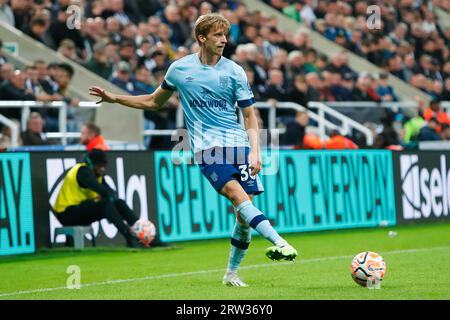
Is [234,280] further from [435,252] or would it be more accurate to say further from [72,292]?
[435,252]

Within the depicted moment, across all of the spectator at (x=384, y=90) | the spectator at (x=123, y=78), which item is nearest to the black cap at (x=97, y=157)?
the spectator at (x=123, y=78)

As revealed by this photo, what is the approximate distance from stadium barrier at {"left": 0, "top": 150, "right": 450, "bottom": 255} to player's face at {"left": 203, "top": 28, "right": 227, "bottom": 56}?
17.3ft

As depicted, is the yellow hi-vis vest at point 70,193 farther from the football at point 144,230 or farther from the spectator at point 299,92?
the spectator at point 299,92

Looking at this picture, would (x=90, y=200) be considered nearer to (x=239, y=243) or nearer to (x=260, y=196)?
(x=260, y=196)

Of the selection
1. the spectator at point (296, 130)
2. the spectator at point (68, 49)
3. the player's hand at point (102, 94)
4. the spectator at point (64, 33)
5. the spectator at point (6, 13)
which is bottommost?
the spectator at point (296, 130)

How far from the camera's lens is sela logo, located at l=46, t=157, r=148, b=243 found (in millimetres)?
15344

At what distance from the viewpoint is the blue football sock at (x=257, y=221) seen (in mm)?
9742

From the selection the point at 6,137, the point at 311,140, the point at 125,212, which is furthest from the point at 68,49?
the point at 125,212

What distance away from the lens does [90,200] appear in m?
15.6

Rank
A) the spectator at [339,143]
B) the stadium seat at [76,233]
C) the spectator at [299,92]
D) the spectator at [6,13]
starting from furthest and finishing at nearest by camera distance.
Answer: the spectator at [299,92]
the spectator at [339,143]
the spectator at [6,13]
the stadium seat at [76,233]

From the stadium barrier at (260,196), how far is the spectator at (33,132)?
1770 millimetres

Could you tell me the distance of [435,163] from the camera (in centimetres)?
2091

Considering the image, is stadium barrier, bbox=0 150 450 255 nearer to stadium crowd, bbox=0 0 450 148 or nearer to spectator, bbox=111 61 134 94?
stadium crowd, bbox=0 0 450 148
